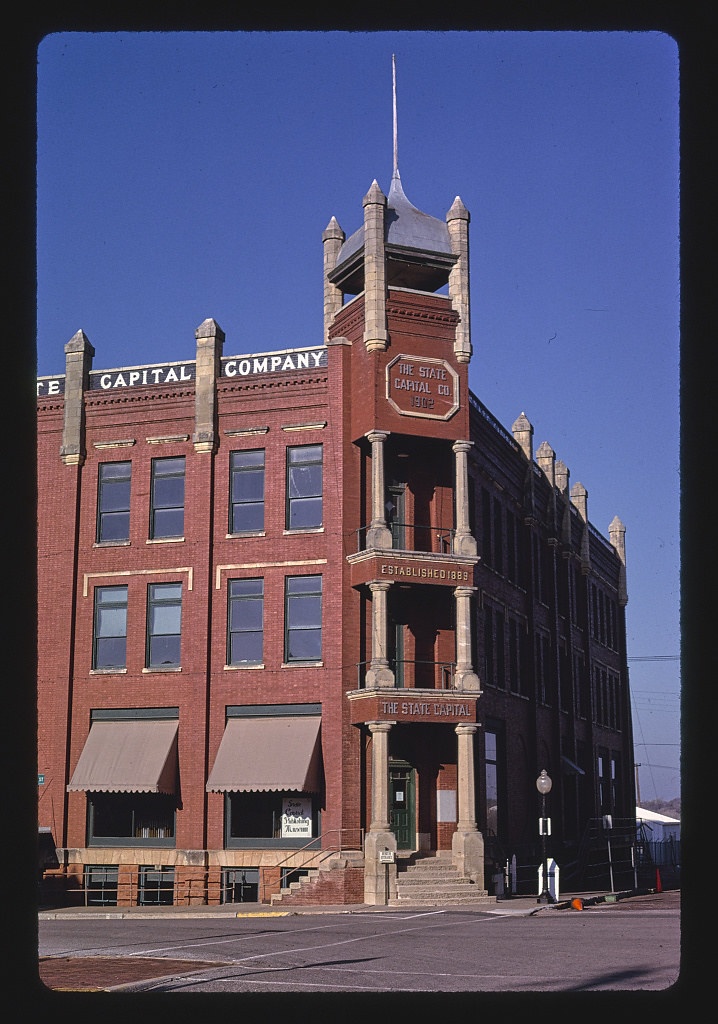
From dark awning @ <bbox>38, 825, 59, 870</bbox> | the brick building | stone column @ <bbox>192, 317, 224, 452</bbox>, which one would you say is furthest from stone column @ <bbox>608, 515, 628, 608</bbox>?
dark awning @ <bbox>38, 825, 59, 870</bbox>

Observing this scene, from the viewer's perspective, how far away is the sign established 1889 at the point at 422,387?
115 feet

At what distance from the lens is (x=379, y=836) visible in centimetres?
3231

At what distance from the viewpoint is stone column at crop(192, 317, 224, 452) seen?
120 feet

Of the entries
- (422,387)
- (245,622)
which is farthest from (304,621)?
(422,387)

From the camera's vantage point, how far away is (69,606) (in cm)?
3716

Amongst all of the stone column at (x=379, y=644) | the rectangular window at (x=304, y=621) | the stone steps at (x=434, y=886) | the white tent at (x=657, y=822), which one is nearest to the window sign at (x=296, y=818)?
the stone steps at (x=434, y=886)

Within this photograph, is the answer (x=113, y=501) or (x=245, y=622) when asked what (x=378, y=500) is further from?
(x=113, y=501)

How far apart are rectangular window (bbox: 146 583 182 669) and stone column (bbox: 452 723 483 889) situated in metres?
8.81

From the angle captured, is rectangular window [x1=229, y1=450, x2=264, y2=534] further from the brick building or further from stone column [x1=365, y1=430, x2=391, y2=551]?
stone column [x1=365, y1=430, x2=391, y2=551]

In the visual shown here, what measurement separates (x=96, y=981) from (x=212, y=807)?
2028cm

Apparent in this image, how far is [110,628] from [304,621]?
6307mm

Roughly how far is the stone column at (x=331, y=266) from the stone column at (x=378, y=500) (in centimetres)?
496
